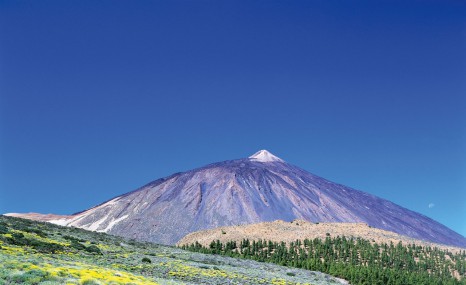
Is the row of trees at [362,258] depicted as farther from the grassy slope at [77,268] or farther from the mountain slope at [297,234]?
the grassy slope at [77,268]

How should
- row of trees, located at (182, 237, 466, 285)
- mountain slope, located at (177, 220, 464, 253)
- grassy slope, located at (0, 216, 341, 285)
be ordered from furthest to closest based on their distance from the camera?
mountain slope, located at (177, 220, 464, 253)
row of trees, located at (182, 237, 466, 285)
grassy slope, located at (0, 216, 341, 285)

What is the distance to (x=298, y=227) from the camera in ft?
363

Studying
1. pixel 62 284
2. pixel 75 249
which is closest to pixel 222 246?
pixel 75 249

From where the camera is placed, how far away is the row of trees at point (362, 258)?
6475cm

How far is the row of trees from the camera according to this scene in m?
64.8

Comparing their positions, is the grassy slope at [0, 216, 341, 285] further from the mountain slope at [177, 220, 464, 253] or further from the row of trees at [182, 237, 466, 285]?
the mountain slope at [177, 220, 464, 253]

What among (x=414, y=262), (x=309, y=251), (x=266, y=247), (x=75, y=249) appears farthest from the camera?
(x=266, y=247)

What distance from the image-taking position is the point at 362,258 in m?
81.4

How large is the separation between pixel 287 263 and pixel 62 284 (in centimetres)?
6055

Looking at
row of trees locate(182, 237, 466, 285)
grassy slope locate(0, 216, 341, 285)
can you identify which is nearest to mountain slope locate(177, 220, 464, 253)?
row of trees locate(182, 237, 466, 285)

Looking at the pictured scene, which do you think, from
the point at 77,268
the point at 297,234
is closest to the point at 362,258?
the point at 297,234

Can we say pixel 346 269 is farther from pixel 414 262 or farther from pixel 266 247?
pixel 266 247

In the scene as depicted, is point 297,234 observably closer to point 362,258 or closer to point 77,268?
point 362,258

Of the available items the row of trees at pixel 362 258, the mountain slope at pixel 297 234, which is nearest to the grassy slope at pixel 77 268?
the row of trees at pixel 362 258
